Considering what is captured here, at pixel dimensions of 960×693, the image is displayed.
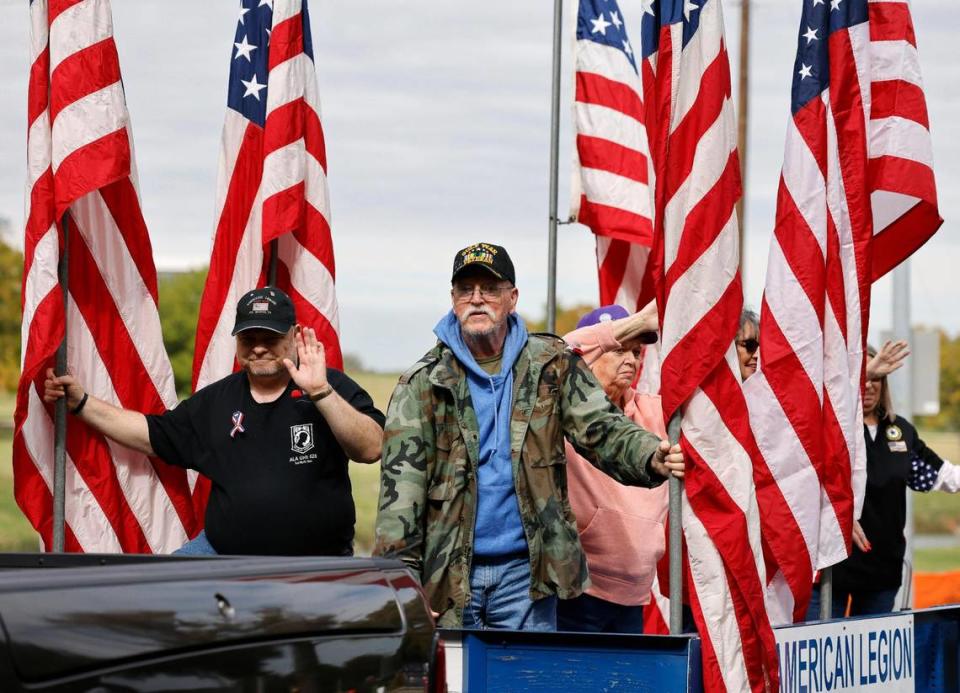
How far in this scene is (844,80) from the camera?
6.88 m

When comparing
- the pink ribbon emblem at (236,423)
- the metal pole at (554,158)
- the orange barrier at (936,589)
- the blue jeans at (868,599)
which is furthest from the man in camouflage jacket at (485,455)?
the orange barrier at (936,589)

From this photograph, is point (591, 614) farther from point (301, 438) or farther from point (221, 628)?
point (221, 628)

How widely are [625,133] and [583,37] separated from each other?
745 mm

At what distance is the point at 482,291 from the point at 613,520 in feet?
4.29

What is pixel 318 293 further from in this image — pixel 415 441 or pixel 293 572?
pixel 293 572

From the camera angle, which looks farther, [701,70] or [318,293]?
[318,293]

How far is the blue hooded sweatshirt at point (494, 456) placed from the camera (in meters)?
5.65

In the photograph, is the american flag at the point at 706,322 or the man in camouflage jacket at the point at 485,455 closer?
the man in camouflage jacket at the point at 485,455

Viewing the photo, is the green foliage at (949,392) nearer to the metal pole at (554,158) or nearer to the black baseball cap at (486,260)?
the metal pole at (554,158)

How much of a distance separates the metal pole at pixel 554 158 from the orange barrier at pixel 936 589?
189 inches

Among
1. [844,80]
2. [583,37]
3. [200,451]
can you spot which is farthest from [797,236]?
[583,37]

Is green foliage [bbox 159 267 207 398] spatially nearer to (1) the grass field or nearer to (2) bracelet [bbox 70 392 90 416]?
(1) the grass field

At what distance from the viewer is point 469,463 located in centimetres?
568

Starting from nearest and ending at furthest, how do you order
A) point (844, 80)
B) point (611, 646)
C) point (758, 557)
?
point (611, 646) → point (758, 557) → point (844, 80)
